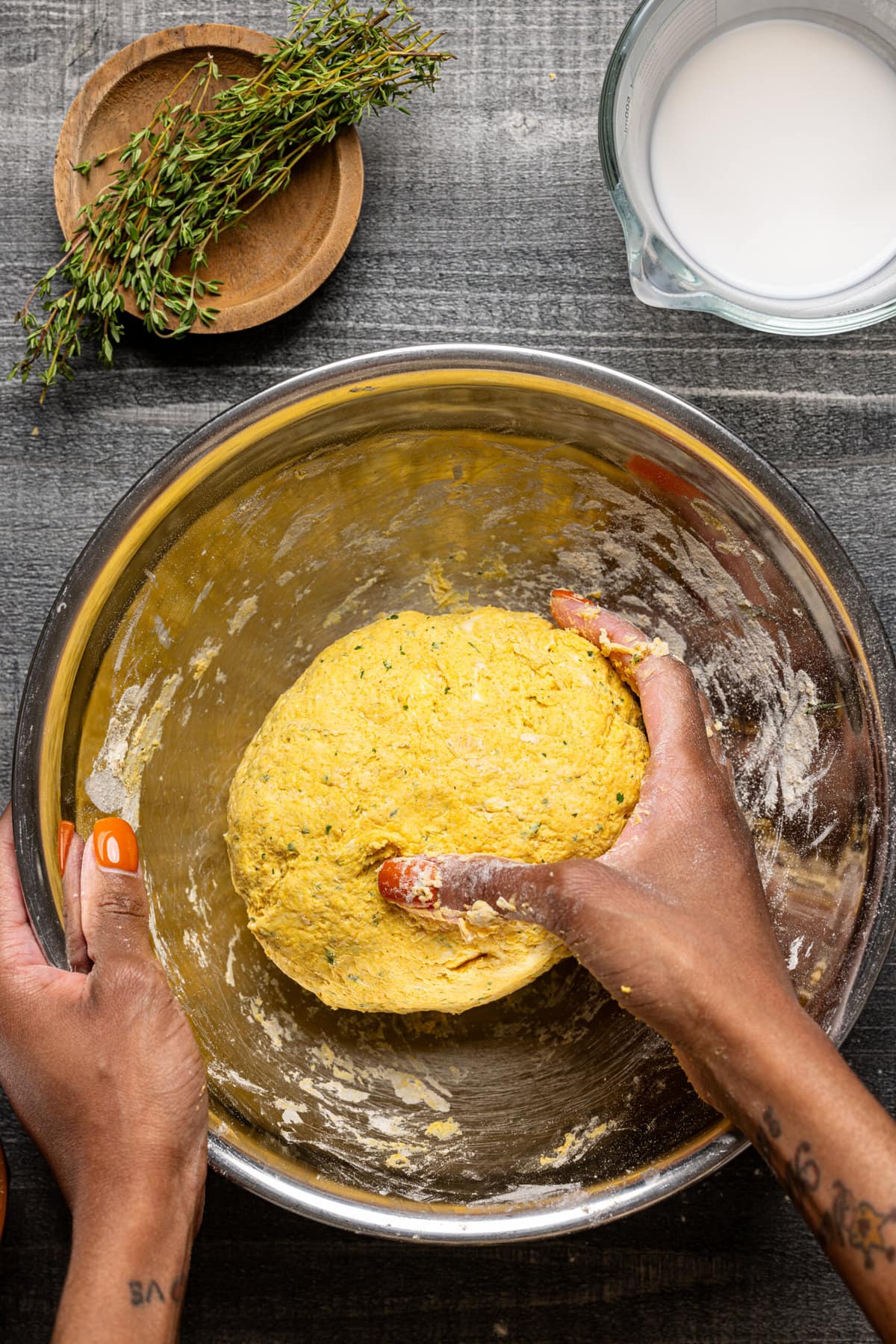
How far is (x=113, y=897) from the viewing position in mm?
1453

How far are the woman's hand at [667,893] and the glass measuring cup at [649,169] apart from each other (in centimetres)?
59

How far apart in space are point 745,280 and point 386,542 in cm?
76

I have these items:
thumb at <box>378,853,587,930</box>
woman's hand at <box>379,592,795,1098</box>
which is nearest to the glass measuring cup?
woman's hand at <box>379,592,795,1098</box>

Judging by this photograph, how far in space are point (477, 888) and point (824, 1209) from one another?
0.61 meters

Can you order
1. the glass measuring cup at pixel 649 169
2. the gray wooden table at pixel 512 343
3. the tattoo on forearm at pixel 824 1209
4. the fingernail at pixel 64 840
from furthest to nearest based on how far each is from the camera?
the gray wooden table at pixel 512 343
the glass measuring cup at pixel 649 169
the fingernail at pixel 64 840
the tattoo on forearm at pixel 824 1209

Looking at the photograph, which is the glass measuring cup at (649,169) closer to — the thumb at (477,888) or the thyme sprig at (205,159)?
the thyme sprig at (205,159)

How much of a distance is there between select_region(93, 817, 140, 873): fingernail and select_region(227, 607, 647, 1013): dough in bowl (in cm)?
19

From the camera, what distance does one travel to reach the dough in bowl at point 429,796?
1.56m

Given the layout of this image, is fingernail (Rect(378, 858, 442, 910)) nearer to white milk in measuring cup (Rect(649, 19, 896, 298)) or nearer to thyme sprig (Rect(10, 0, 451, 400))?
thyme sprig (Rect(10, 0, 451, 400))

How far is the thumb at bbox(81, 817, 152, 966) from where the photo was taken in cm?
141

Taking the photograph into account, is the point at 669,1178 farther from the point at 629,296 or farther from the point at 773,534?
the point at 629,296

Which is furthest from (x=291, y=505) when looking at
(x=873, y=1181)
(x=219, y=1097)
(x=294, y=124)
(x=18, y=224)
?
(x=873, y=1181)

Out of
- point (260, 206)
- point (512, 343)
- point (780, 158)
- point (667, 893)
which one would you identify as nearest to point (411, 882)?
point (667, 893)

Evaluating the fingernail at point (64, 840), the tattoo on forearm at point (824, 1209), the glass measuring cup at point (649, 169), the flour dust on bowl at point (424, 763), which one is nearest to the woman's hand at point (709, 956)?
the tattoo on forearm at point (824, 1209)
